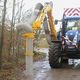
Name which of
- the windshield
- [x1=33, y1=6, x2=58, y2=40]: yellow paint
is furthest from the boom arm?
the windshield

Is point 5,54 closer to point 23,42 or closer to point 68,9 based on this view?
point 23,42

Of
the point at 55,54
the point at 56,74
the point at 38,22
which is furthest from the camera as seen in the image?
the point at 55,54

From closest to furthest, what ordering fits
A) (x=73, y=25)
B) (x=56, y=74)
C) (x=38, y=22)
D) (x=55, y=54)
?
(x=38, y=22) < (x=56, y=74) < (x=55, y=54) < (x=73, y=25)

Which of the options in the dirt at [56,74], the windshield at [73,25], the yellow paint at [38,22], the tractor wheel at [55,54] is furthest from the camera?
the windshield at [73,25]

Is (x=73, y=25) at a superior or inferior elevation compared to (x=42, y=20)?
inferior

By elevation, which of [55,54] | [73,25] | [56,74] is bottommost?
[56,74]

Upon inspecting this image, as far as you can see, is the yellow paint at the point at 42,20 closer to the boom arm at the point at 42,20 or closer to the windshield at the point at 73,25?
the boom arm at the point at 42,20

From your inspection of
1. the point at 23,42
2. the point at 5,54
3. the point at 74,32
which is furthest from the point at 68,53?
the point at 23,42

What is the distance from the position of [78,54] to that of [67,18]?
243 cm

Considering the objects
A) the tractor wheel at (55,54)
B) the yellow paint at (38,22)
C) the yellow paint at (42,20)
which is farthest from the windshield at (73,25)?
the yellow paint at (38,22)

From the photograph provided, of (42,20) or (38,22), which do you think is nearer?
(38,22)

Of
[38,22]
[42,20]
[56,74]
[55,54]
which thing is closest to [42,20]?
[42,20]

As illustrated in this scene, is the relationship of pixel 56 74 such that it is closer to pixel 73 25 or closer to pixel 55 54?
pixel 55 54

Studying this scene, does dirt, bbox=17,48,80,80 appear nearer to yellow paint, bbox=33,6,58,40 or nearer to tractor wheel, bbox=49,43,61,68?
tractor wheel, bbox=49,43,61,68
